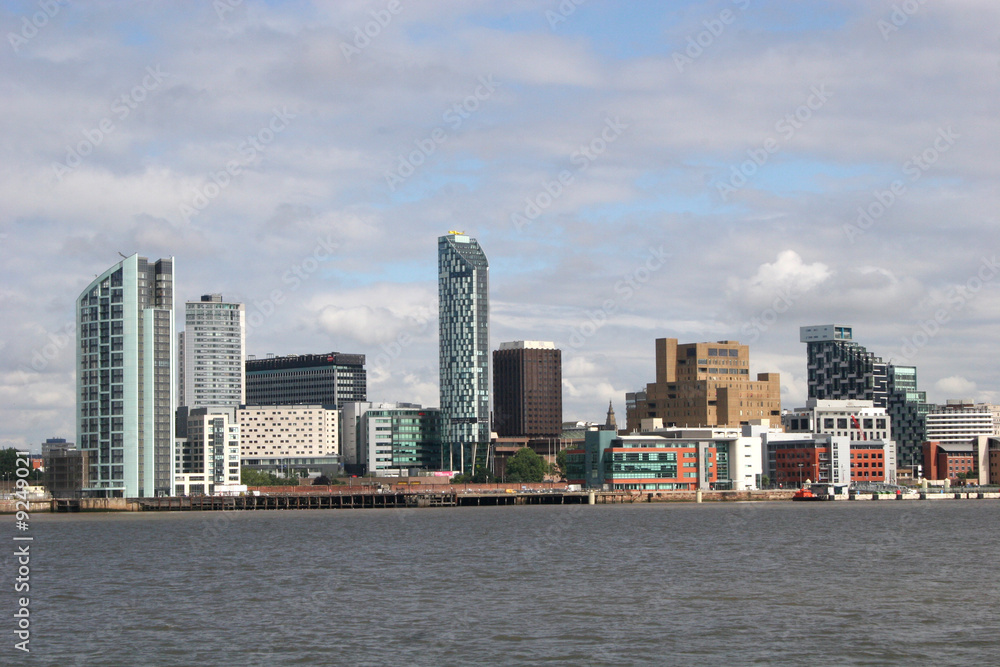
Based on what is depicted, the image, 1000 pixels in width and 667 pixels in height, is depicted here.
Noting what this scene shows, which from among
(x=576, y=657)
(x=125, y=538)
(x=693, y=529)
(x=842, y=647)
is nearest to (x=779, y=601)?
(x=842, y=647)

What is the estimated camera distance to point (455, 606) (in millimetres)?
67062

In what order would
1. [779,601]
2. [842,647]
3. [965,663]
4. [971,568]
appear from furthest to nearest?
[971,568]
[779,601]
[842,647]
[965,663]

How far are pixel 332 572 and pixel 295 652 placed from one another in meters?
34.3

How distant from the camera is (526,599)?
6956 centimetres

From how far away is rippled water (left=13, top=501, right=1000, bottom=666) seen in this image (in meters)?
53.1

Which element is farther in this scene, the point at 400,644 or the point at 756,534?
the point at 756,534

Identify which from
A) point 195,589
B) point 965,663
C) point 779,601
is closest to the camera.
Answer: point 965,663

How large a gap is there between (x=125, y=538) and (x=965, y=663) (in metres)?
105

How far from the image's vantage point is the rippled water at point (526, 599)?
174 feet

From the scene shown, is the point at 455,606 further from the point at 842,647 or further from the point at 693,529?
the point at 693,529

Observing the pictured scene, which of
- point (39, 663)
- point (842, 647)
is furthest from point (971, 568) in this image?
point (39, 663)

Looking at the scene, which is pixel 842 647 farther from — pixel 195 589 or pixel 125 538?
pixel 125 538

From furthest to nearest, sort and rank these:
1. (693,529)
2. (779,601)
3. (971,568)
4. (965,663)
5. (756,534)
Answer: (693,529) → (756,534) → (971,568) → (779,601) → (965,663)

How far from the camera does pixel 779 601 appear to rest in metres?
66.8
